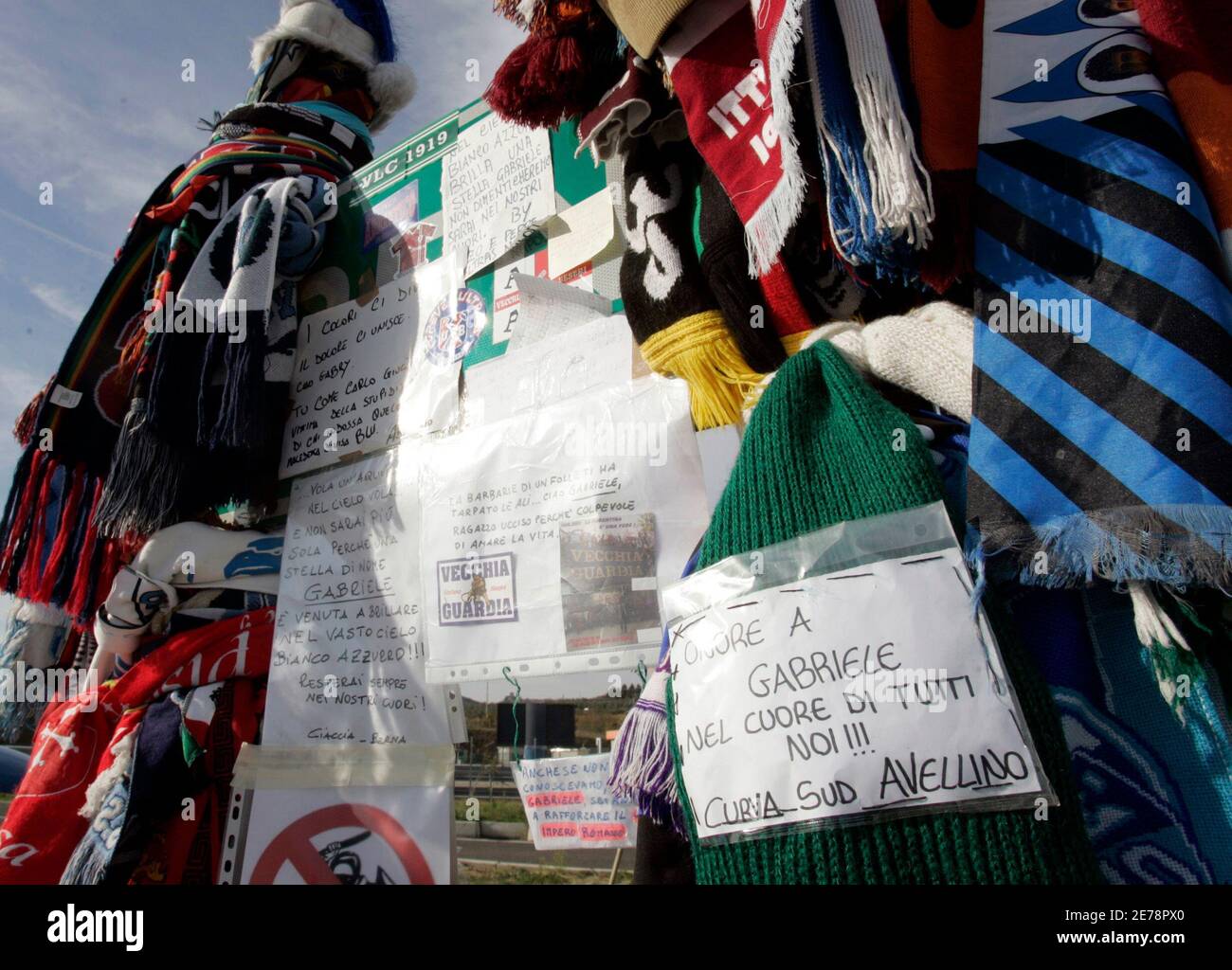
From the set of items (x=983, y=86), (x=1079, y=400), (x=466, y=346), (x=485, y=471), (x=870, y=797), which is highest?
(x=466, y=346)

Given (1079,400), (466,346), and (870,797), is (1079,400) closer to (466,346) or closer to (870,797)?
(870,797)

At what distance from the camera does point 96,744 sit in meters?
1.77

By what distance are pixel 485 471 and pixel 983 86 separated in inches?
40.6

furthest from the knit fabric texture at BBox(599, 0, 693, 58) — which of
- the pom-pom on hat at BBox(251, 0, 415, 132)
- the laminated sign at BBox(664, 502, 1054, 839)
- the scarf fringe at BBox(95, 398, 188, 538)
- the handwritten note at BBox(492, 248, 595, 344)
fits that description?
the pom-pom on hat at BBox(251, 0, 415, 132)

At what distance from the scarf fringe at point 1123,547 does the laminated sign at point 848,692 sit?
59mm

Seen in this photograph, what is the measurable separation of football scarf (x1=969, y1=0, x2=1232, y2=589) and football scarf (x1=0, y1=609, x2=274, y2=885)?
Answer: 1.61 meters

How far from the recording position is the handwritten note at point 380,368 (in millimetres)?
1797

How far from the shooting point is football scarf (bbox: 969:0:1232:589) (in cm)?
75

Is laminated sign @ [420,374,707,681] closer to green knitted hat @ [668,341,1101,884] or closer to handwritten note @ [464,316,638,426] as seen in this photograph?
handwritten note @ [464,316,638,426]

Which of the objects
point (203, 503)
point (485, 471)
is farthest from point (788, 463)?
point (203, 503)

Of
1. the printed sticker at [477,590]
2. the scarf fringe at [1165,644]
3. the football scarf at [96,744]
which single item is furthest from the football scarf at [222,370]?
the scarf fringe at [1165,644]

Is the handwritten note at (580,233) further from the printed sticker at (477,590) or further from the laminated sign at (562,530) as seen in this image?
the printed sticker at (477,590)

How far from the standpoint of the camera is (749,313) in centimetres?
117
